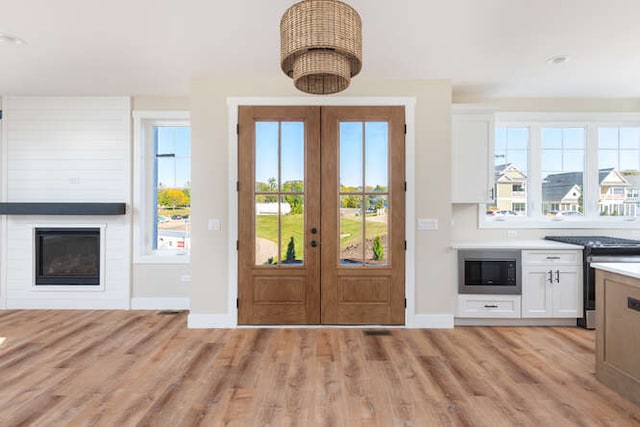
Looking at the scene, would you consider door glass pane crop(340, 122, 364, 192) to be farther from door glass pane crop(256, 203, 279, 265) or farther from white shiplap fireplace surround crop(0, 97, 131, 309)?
white shiplap fireplace surround crop(0, 97, 131, 309)

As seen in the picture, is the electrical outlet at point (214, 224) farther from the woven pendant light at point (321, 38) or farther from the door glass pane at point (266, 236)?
the woven pendant light at point (321, 38)

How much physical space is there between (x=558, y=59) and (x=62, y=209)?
18.8 feet

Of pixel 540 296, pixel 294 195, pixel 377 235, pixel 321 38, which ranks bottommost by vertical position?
pixel 540 296

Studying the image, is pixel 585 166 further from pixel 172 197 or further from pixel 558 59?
pixel 172 197

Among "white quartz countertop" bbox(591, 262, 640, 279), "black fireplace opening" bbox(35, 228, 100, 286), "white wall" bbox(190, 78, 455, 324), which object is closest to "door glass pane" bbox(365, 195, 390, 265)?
"white wall" bbox(190, 78, 455, 324)

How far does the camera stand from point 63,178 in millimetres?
4434

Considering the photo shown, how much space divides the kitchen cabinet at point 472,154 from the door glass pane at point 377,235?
909 millimetres

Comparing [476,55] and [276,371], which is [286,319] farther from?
[476,55]

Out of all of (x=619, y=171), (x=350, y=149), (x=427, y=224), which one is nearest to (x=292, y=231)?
(x=350, y=149)

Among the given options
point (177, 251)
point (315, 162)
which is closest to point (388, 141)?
point (315, 162)

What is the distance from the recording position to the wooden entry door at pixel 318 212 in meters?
3.69

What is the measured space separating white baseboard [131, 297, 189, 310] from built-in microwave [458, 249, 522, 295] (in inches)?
132

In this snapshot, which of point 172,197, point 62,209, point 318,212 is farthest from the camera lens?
point 172,197

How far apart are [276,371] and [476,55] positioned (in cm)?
331
